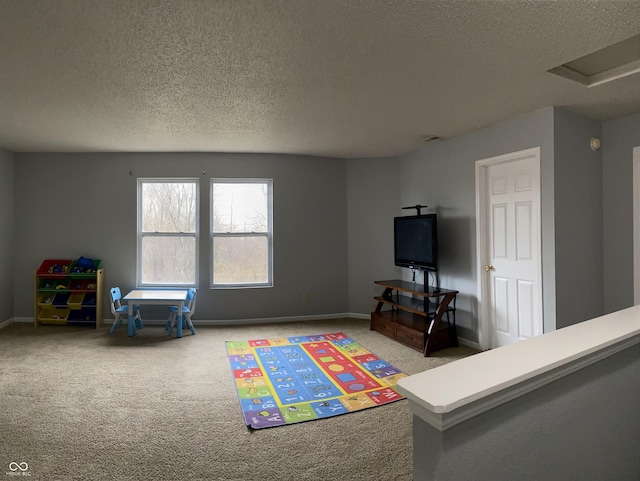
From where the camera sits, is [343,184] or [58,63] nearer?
[58,63]

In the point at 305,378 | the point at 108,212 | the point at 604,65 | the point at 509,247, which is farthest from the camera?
the point at 108,212

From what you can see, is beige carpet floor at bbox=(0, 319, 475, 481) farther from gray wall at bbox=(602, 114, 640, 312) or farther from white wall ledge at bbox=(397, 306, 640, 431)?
gray wall at bbox=(602, 114, 640, 312)

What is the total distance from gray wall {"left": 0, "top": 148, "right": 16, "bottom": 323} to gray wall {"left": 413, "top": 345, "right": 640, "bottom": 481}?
597 cm

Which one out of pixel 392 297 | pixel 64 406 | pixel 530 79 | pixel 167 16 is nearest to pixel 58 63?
pixel 167 16

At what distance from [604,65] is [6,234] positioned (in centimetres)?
679

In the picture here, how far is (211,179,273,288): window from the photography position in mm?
5312

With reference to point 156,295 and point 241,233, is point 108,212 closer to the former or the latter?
point 156,295

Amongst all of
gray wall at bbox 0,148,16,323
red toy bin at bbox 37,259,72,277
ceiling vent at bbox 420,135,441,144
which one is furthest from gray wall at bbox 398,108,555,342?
gray wall at bbox 0,148,16,323

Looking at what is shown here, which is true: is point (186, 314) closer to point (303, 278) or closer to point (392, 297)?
point (303, 278)

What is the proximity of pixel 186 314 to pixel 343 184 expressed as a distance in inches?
113

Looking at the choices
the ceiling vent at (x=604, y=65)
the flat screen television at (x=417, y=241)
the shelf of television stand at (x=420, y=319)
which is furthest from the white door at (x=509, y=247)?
the ceiling vent at (x=604, y=65)

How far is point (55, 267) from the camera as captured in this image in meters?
5.08

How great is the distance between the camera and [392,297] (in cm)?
491

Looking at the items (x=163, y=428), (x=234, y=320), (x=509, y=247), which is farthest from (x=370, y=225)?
(x=163, y=428)
